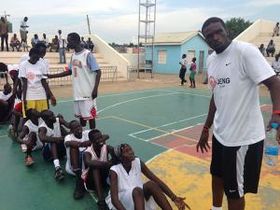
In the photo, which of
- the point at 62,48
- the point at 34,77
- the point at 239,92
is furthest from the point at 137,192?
the point at 62,48

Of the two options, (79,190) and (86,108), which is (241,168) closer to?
(79,190)

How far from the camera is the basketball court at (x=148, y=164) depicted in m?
3.83

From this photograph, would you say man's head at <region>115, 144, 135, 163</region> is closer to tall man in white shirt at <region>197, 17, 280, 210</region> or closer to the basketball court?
the basketball court

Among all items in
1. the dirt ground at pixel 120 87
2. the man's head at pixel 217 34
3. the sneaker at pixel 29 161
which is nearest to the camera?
the man's head at pixel 217 34

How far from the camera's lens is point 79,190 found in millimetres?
3934

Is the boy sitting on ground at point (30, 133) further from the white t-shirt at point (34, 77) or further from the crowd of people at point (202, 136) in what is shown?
the white t-shirt at point (34, 77)

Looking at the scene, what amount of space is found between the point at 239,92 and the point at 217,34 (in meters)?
0.48

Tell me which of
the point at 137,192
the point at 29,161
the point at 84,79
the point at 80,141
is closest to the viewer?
the point at 137,192

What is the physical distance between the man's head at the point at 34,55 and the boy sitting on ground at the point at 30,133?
84cm

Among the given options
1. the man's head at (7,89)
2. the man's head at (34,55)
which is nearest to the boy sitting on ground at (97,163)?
the man's head at (34,55)

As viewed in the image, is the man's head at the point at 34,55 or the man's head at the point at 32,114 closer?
the man's head at the point at 32,114

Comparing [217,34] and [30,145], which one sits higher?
[217,34]

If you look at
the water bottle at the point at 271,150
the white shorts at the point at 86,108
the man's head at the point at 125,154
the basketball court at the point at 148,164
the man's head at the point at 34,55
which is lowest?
the basketball court at the point at 148,164

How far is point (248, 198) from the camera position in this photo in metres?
3.86
